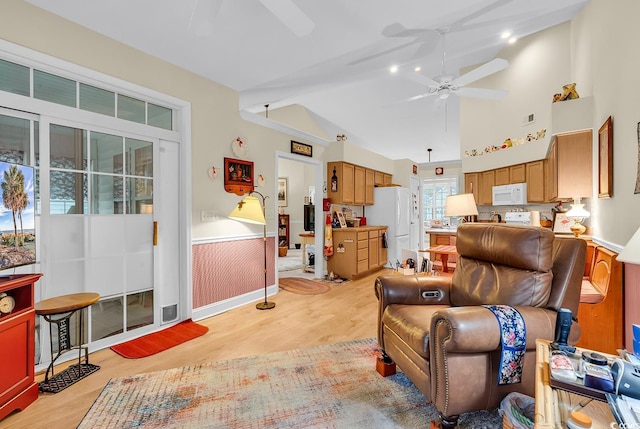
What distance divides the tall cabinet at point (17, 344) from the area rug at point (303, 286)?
9.53 feet

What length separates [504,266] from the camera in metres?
1.98

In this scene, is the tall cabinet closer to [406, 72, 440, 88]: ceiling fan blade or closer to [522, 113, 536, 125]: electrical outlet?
[406, 72, 440, 88]: ceiling fan blade

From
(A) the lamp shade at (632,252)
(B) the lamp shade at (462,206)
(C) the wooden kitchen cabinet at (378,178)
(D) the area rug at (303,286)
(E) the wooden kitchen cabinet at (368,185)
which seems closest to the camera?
(A) the lamp shade at (632,252)

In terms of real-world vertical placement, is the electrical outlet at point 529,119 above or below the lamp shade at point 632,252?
above

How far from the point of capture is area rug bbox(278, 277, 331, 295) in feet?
14.6

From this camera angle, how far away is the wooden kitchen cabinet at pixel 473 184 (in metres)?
5.50

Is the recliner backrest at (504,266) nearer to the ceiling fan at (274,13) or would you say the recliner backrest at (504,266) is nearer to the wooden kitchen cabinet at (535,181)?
the ceiling fan at (274,13)

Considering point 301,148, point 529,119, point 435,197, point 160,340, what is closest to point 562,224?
point 529,119

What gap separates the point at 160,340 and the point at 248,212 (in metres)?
1.50

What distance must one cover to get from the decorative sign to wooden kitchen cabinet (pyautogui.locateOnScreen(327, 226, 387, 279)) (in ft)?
4.76

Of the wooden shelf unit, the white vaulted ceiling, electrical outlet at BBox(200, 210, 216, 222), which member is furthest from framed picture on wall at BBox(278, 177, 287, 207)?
electrical outlet at BBox(200, 210, 216, 222)

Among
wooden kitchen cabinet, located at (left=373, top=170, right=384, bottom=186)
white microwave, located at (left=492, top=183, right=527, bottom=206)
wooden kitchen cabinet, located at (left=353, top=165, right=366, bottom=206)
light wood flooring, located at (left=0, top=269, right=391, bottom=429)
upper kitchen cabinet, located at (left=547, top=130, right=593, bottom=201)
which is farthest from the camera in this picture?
wooden kitchen cabinet, located at (left=373, top=170, right=384, bottom=186)

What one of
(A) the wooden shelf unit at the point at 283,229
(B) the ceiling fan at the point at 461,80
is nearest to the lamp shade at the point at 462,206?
(B) the ceiling fan at the point at 461,80

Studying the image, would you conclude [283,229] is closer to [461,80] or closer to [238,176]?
[238,176]
